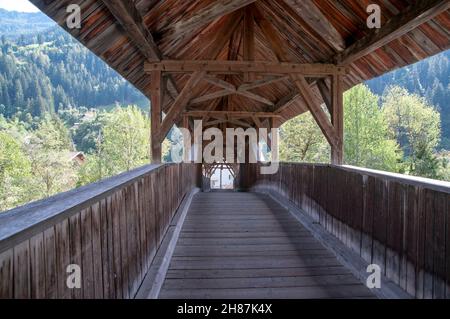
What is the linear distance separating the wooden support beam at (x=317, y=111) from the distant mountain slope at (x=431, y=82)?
72.4m

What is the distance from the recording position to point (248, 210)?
7258 millimetres

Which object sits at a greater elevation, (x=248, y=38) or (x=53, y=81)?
(x=53, y=81)

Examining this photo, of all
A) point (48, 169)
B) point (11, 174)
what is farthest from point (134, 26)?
point (48, 169)

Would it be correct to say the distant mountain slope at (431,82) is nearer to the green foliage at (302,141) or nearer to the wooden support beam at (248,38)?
the green foliage at (302,141)

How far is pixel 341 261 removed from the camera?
4.10 metres

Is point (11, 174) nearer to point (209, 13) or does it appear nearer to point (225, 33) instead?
point (225, 33)

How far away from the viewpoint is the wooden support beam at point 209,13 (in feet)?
15.1

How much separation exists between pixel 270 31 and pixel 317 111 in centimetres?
213

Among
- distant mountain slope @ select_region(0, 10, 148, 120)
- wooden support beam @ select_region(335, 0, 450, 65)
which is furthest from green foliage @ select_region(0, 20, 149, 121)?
wooden support beam @ select_region(335, 0, 450, 65)

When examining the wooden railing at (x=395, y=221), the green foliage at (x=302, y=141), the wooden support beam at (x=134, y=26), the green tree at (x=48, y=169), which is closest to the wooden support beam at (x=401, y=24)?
the wooden railing at (x=395, y=221)

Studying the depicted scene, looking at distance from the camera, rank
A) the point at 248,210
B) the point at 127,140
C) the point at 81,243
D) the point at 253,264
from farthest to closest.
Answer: the point at 127,140 < the point at 248,210 < the point at 253,264 < the point at 81,243

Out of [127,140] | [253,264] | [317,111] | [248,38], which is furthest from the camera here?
[127,140]

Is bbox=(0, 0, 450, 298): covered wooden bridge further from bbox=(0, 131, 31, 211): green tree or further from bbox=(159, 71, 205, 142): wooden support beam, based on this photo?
bbox=(0, 131, 31, 211): green tree
